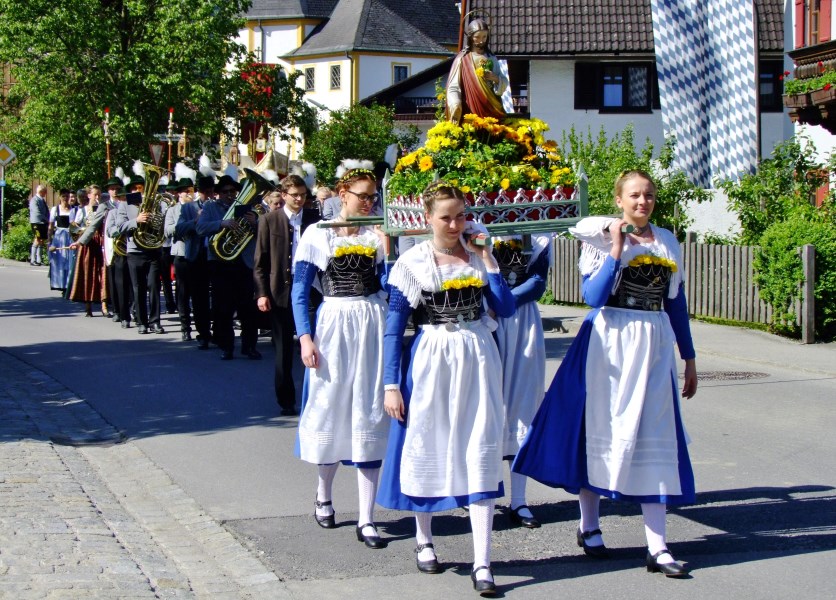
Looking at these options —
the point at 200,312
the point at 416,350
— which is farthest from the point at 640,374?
the point at 200,312

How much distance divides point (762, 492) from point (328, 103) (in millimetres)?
66964

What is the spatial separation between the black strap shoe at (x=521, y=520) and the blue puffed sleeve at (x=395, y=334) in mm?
1389

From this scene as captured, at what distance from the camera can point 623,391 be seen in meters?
6.16

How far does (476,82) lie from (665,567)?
3.38 meters

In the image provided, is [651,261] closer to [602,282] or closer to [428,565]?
[602,282]

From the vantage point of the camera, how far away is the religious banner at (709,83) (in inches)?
991

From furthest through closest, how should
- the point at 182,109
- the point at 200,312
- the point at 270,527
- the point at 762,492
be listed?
the point at 182,109 < the point at 200,312 < the point at 762,492 < the point at 270,527

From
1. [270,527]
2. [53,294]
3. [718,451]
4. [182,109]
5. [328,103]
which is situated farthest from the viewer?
[328,103]

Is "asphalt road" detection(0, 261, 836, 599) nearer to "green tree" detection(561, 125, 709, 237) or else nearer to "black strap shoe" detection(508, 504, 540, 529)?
"black strap shoe" detection(508, 504, 540, 529)

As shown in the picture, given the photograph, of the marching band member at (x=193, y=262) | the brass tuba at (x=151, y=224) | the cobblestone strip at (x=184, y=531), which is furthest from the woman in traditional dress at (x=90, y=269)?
the cobblestone strip at (x=184, y=531)

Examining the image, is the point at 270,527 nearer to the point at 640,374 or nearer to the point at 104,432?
the point at 640,374

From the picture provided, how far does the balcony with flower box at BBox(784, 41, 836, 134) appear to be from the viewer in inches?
800

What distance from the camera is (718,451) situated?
29.5 feet

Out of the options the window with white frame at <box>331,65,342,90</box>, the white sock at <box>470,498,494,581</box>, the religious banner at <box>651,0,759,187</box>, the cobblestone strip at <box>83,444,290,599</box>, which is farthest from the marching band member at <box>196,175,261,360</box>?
the window with white frame at <box>331,65,342,90</box>
